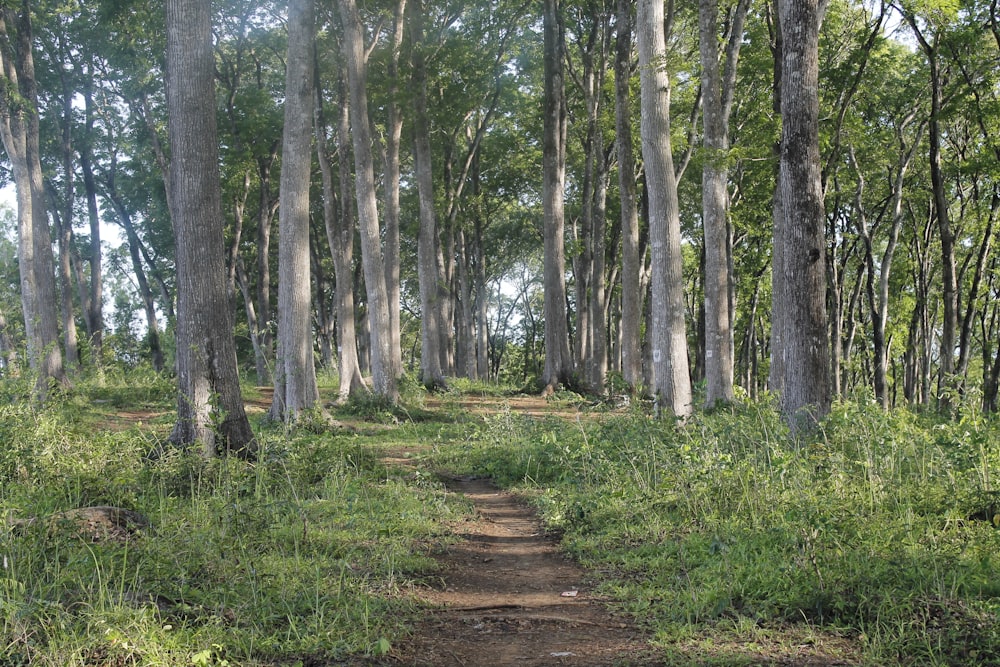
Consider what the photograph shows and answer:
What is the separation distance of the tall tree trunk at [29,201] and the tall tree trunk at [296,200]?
7.70 metres

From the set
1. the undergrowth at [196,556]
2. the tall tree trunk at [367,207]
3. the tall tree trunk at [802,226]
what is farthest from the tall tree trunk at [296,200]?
the tall tree trunk at [802,226]

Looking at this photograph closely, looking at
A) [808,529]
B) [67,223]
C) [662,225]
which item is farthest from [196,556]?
[67,223]

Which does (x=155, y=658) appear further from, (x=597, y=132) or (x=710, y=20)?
(x=597, y=132)

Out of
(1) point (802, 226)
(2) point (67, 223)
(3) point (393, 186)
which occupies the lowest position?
(1) point (802, 226)

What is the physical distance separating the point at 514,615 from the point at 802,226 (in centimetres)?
553

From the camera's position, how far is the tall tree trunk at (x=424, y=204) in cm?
2088

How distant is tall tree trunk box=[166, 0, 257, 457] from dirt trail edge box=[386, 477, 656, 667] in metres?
3.63

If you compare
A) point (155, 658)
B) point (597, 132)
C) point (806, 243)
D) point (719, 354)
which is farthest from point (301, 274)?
point (597, 132)

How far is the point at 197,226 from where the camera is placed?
370 inches

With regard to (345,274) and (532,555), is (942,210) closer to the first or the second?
(345,274)

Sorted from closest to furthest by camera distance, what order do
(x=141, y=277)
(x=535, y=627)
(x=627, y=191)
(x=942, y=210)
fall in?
(x=535, y=627) → (x=627, y=191) → (x=942, y=210) → (x=141, y=277)

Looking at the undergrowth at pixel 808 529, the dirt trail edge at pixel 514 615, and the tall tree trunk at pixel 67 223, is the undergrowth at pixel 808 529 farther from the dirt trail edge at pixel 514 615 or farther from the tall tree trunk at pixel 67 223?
the tall tree trunk at pixel 67 223

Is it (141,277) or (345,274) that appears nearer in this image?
(345,274)

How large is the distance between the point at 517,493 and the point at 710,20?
9.55 metres
